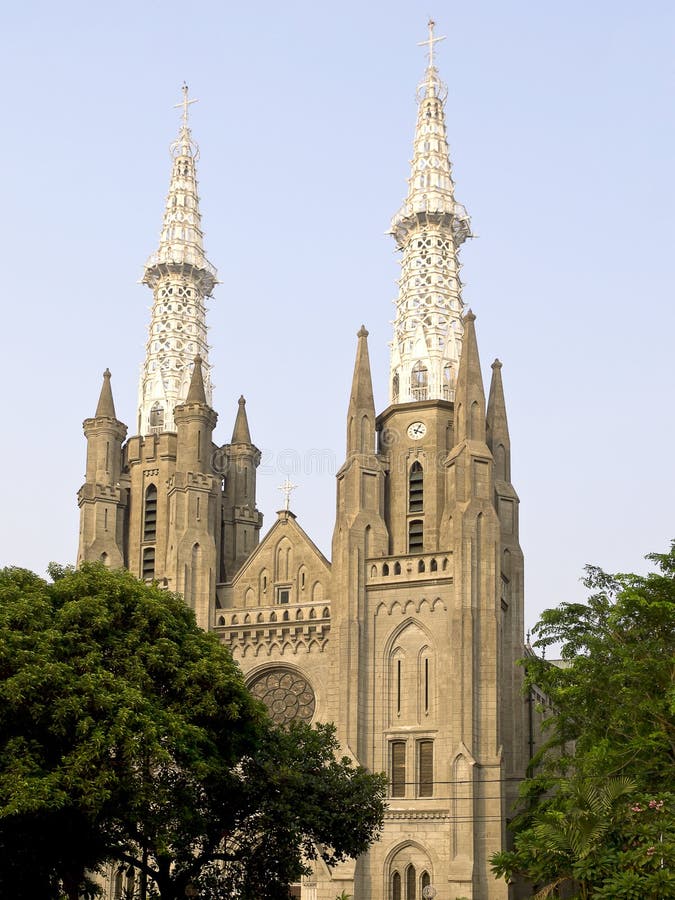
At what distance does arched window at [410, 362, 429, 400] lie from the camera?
220 feet

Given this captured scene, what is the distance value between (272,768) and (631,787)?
12876 mm

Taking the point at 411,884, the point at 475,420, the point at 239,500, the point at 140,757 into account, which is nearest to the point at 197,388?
the point at 239,500

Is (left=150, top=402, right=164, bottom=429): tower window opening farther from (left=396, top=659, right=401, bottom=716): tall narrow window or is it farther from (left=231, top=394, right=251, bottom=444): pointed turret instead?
(left=396, top=659, right=401, bottom=716): tall narrow window

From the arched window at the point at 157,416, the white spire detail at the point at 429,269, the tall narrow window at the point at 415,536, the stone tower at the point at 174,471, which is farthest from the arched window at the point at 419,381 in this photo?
the arched window at the point at 157,416

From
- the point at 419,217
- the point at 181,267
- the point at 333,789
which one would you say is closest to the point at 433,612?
the point at 333,789

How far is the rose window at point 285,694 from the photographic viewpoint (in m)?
62.3

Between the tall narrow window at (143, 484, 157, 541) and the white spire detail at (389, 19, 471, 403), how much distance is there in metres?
12.7

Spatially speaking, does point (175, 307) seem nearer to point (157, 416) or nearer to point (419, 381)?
point (157, 416)

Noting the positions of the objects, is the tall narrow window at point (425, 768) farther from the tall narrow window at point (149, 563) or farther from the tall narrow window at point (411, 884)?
the tall narrow window at point (149, 563)

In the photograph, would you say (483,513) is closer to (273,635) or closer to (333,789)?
(273,635)

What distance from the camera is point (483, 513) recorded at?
60.0 metres

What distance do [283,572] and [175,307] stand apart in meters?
18.5

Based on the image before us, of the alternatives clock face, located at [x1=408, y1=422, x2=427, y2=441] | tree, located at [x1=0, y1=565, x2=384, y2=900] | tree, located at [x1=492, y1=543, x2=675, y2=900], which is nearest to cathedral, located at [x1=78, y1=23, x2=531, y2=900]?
clock face, located at [x1=408, y1=422, x2=427, y2=441]

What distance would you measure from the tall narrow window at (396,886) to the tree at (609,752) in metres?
7.45
